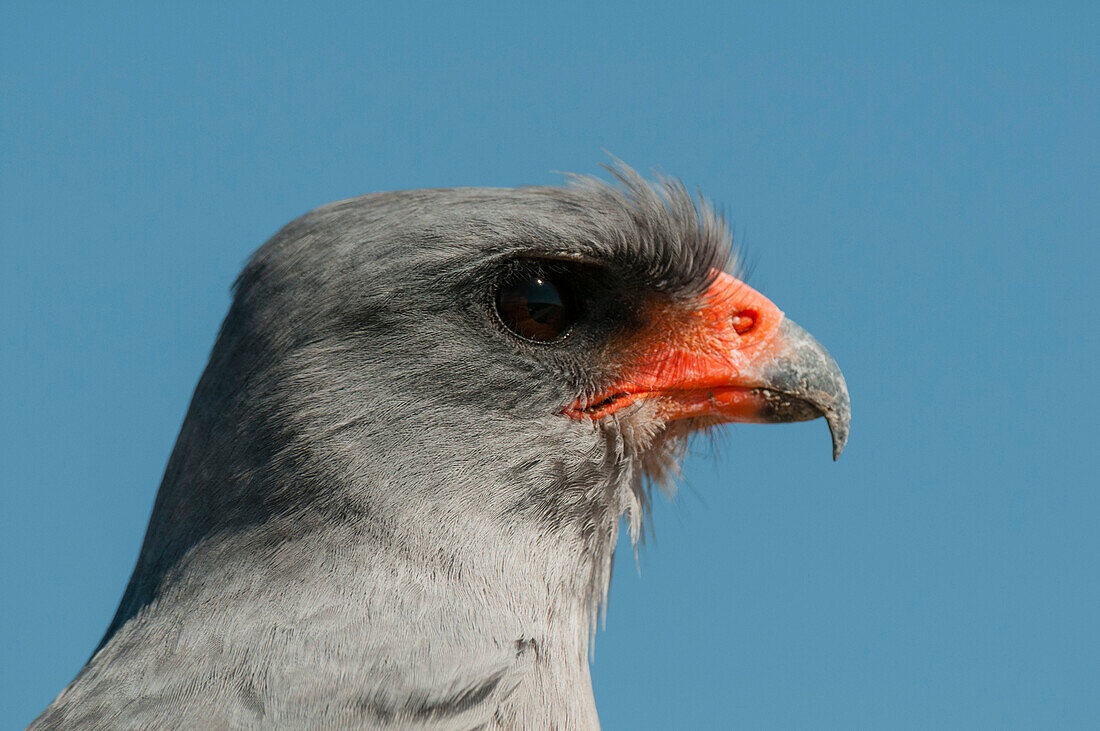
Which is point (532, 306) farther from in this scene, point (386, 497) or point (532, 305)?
point (386, 497)

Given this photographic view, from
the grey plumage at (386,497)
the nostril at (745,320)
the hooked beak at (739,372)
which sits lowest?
the grey plumage at (386,497)

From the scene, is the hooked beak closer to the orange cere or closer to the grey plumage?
the orange cere

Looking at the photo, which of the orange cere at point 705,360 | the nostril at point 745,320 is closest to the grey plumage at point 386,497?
the orange cere at point 705,360

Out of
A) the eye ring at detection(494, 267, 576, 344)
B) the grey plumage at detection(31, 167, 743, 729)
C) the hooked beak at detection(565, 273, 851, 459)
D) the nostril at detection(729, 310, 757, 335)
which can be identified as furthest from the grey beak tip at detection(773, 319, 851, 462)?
the eye ring at detection(494, 267, 576, 344)

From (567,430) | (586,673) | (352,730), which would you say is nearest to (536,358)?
(567,430)

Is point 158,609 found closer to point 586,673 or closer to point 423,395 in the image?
point 423,395

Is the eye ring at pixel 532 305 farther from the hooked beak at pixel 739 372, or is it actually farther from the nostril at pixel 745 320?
the nostril at pixel 745 320

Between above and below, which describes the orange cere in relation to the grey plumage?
above
